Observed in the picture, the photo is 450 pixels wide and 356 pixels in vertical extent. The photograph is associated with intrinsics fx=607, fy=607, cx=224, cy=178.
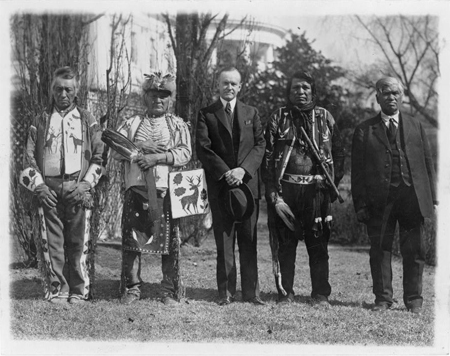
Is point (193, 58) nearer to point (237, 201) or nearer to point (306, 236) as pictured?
point (237, 201)

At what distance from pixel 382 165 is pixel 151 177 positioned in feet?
7.37

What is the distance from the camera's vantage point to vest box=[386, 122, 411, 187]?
586 cm

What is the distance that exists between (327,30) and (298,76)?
3856 mm

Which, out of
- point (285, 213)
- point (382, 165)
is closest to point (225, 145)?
point (285, 213)

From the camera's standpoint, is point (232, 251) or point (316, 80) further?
point (316, 80)

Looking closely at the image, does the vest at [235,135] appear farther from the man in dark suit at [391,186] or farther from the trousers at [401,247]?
the trousers at [401,247]

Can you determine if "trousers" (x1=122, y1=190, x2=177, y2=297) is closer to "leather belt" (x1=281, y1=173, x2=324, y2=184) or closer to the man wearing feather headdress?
the man wearing feather headdress

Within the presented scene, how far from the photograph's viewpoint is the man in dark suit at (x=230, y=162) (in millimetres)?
5883

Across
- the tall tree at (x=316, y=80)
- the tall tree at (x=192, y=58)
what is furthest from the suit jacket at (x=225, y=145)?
Result: the tall tree at (x=316, y=80)

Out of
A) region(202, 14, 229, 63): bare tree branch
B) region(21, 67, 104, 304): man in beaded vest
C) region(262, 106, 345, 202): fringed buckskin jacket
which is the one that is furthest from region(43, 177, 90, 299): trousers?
region(202, 14, 229, 63): bare tree branch

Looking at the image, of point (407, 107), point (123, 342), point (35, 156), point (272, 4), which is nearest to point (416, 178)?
point (272, 4)

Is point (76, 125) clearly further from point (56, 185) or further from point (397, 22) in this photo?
point (397, 22)

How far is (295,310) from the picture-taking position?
591 centimetres

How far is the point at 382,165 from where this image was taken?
5.88 meters
